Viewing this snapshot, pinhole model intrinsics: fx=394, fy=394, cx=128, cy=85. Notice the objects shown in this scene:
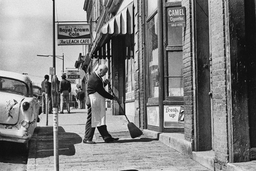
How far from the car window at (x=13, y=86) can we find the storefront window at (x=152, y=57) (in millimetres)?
3136

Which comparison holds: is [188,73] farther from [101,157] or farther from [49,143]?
[49,143]

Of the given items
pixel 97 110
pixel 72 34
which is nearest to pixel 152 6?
pixel 97 110

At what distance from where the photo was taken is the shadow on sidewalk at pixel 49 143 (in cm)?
783

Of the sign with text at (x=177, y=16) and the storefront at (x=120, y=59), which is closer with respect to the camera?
Result: the sign with text at (x=177, y=16)

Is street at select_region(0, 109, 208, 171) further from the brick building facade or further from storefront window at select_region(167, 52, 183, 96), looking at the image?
storefront window at select_region(167, 52, 183, 96)

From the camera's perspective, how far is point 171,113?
9.01 m

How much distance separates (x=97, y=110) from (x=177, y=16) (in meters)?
2.79

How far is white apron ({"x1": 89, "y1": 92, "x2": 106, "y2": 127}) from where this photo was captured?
8977mm

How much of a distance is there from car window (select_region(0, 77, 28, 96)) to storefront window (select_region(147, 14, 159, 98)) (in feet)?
10.3

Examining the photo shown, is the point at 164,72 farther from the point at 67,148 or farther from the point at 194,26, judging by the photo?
the point at 67,148

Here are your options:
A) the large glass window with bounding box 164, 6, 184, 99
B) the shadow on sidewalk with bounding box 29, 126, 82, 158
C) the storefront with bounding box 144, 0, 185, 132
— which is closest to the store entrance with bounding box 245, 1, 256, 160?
the storefront with bounding box 144, 0, 185, 132

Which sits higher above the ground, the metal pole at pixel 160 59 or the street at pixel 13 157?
the metal pole at pixel 160 59

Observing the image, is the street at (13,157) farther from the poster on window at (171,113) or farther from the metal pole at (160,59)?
the poster on window at (171,113)

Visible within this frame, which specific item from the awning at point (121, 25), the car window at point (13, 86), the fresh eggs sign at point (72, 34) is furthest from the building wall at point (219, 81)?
the fresh eggs sign at point (72, 34)
